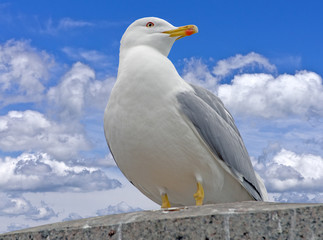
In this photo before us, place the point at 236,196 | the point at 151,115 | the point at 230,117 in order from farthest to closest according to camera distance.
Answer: the point at 230,117
the point at 236,196
the point at 151,115

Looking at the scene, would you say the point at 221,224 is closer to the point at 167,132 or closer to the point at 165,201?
the point at 167,132

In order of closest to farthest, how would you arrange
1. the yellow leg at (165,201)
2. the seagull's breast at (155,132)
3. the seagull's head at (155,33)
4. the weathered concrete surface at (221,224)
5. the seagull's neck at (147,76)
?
1. the weathered concrete surface at (221,224)
2. the seagull's breast at (155,132)
3. the seagull's neck at (147,76)
4. the yellow leg at (165,201)
5. the seagull's head at (155,33)

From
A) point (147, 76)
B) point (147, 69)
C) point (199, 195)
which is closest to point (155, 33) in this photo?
point (147, 69)

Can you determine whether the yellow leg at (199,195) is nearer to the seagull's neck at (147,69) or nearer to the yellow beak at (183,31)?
the seagull's neck at (147,69)

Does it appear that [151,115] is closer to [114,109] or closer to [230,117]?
[114,109]

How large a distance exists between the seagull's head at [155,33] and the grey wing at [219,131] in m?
0.69

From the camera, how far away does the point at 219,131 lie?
5816 millimetres

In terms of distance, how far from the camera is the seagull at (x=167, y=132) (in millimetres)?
5418

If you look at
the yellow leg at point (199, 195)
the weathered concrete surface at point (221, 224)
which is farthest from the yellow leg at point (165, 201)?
the weathered concrete surface at point (221, 224)

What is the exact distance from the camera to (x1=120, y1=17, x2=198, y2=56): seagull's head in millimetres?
6145

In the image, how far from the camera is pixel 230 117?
6680 millimetres

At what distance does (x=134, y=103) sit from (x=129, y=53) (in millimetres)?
872

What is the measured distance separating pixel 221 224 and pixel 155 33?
3088 mm

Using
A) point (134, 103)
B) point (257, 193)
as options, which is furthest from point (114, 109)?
point (257, 193)
